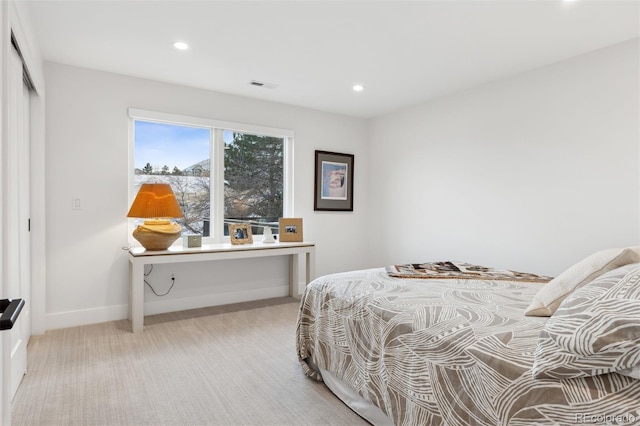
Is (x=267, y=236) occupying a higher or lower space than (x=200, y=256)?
higher

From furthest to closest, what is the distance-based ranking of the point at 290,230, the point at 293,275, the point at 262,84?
1. the point at 293,275
2. the point at 290,230
3. the point at 262,84

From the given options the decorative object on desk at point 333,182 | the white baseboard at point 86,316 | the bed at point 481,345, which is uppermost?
the decorative object on desk at point 333,182

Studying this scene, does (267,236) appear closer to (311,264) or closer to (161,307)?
(311,264)

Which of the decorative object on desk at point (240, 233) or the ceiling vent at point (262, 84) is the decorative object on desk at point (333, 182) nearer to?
the decorative object on desk at point (240, 233)

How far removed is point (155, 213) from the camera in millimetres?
3273

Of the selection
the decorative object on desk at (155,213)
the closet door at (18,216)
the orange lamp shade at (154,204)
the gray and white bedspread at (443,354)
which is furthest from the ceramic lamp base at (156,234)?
the gray and white bedspread at (443,354)

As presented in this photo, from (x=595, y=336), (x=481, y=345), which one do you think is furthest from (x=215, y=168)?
(x=595, y=336)

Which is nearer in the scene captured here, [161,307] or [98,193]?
[98,193]

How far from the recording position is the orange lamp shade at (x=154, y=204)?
327cm

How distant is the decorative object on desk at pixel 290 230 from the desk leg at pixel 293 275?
25cm

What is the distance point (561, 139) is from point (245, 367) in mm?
3244

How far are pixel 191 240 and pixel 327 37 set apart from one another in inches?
91.1

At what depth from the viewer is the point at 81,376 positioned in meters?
2.38

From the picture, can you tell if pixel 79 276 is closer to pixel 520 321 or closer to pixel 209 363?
pixel 209 363
